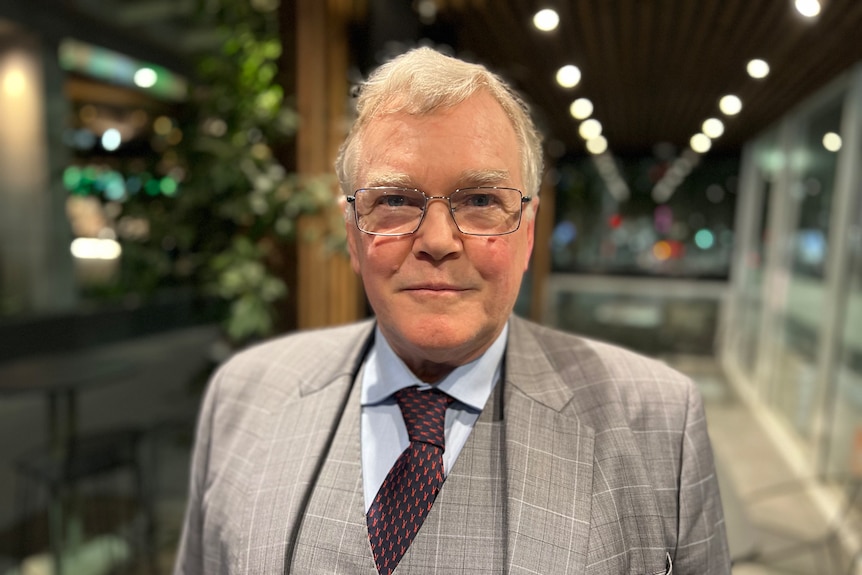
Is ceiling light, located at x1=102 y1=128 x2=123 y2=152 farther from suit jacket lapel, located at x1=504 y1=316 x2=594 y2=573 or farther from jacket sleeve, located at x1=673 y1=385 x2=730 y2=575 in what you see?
jacket sleeve, located at x1=673 y1=385 x2=730 y2=575

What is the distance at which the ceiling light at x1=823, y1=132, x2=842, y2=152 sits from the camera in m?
4.22

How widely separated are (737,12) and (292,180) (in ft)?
5.98

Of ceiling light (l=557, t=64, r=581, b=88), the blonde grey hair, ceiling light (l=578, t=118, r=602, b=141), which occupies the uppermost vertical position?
ceiling light (l=557, t=64, r=581, b=88)

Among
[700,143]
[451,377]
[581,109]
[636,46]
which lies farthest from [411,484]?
[636,46]

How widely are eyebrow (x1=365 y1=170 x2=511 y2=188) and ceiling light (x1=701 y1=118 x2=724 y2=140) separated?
1429mm

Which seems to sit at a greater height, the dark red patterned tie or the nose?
Result: the nose

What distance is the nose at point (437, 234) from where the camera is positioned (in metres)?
0.88

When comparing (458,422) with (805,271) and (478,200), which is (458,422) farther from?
(805,271)

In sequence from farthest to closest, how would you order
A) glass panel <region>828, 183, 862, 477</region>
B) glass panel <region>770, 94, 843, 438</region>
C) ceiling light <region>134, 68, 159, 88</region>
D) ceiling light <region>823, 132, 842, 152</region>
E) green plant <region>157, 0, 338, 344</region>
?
glass panel <region>770, 94, 843, 438</region>, ceiling light <region>823, 132, 842, 152</region>, glass panel <region>828, 183, 862, 477</region>, ceiling light <region>134, 68, 159, 88</region>, green plant <region>157, 0, 338, 344</region>

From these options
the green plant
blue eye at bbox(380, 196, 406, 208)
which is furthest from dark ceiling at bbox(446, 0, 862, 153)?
blue eye at bbox(380, 196, 406, 208)

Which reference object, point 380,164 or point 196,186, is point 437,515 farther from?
point 196,186

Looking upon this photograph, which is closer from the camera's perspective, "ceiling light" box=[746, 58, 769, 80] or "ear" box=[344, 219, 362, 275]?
"ear" box=[344, 219, 362, 275]

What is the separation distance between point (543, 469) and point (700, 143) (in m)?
1.79

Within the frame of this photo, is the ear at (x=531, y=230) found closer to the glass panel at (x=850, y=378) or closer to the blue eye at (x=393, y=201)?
the blue eye at (x=393, y=201)
